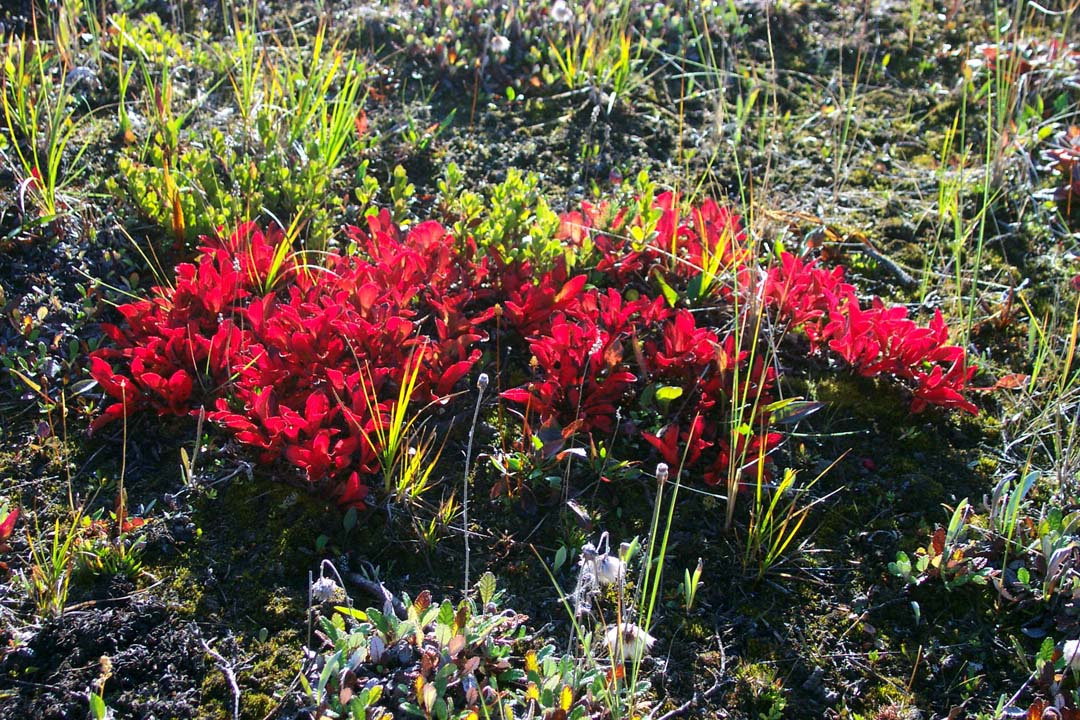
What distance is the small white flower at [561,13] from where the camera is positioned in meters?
4.90

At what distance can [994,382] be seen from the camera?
11.2 feet

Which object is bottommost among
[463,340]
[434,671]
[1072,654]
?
[434,671]

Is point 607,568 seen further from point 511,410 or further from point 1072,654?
point 1072,654

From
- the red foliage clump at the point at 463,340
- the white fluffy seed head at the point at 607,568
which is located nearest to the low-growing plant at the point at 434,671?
the white fluffy seed head at the point at 607,568

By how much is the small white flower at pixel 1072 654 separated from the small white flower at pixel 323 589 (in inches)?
73.9

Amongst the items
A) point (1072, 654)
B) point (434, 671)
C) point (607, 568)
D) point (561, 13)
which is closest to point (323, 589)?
point (434, 671)

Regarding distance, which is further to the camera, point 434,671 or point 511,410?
point 511,410

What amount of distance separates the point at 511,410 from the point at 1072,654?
5.65ft

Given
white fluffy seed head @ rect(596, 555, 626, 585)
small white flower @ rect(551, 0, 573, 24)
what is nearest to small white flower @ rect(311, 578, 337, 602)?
white fluffy seed head @ rect(596, 555, 626, 585)

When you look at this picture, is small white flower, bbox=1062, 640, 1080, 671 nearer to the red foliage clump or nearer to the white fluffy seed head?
the red foliage clump

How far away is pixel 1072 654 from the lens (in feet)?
8.05

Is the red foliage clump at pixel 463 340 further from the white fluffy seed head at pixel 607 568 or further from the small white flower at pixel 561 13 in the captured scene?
the small white flower at pixel 561 13

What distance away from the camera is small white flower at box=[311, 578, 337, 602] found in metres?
2.32

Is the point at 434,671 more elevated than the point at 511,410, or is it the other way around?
the point at 511,410
